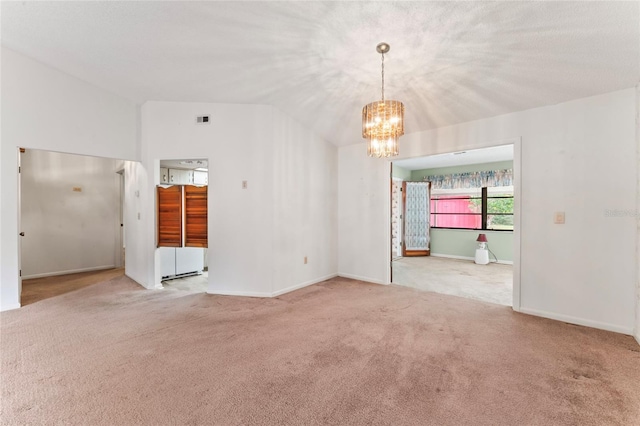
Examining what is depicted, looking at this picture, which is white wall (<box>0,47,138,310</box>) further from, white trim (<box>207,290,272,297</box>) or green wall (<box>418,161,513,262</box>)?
green wall (<box>418,161,513,262</box>)

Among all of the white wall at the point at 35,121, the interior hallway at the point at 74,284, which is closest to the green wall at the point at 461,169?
the interior hallway at the point at 74,284

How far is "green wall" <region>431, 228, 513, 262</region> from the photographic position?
265 inches

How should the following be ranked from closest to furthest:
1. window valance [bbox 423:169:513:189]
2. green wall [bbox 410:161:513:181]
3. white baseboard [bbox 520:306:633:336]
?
1. white baseboard [bbox 520:306:633:336]
2. window valance [bbox 423:169:513:189]
3. green wall [bbox 410:161:513:181]

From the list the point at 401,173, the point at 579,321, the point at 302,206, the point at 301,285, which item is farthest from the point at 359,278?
the point at 401,173

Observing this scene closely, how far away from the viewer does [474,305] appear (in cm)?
360

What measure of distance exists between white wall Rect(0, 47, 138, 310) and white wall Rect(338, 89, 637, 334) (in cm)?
540

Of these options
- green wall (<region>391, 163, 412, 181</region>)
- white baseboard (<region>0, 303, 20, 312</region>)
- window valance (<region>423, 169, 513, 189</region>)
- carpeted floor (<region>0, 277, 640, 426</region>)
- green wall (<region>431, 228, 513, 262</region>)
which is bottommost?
carpeted floor (<region>0, 277, 640, 426</region>)

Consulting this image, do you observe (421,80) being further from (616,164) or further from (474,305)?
(474,305)

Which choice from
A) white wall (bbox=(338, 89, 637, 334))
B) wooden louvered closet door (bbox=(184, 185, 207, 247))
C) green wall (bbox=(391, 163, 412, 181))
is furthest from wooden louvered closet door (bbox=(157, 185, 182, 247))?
green wall (bbox=(391, 163, 412, 181))

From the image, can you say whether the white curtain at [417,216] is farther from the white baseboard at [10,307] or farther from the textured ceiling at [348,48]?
the white baseboard at [10,307]

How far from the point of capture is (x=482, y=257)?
6625 millimetres

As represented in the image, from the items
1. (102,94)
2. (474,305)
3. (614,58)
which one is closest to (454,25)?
(614,58)

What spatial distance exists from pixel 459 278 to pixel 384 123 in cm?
394

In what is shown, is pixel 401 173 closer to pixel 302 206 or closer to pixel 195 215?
pixel 302 206
